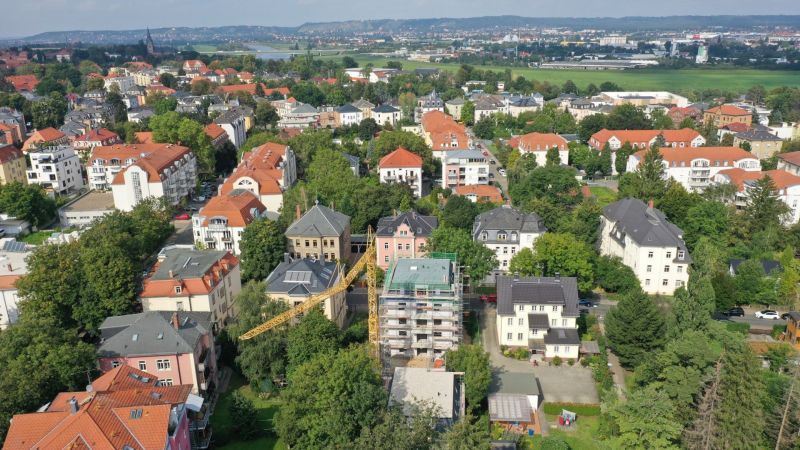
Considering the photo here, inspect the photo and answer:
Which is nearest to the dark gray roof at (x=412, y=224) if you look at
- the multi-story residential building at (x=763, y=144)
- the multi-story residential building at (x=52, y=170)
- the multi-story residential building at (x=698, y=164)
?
the multi-story residential building at (x=698, y=164)

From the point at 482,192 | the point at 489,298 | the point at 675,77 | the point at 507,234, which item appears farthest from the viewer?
the point at 675,77

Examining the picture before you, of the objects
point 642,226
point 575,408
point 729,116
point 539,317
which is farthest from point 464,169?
point 729,116

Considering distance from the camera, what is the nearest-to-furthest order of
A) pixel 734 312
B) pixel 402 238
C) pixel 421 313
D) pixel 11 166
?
pixel 421 313 → pixel 734 312 → pixel 402 238 → pixel 11 166

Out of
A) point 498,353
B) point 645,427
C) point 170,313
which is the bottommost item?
point 498,353

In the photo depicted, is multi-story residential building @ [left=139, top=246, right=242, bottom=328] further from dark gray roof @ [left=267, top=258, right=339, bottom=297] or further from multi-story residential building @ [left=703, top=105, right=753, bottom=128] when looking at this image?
multi-story residential building @ [left=703, top=105, right=753, bottom=128]

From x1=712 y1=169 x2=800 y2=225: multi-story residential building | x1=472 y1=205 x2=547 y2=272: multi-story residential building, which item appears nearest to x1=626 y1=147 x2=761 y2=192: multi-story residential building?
x1=712 y1=169 x2=800 y2=225: multi-story residential building

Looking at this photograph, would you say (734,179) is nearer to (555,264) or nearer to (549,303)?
(555,264)

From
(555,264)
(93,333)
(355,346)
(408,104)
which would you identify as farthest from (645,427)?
(408,104)

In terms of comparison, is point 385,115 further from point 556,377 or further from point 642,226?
point 556,377
